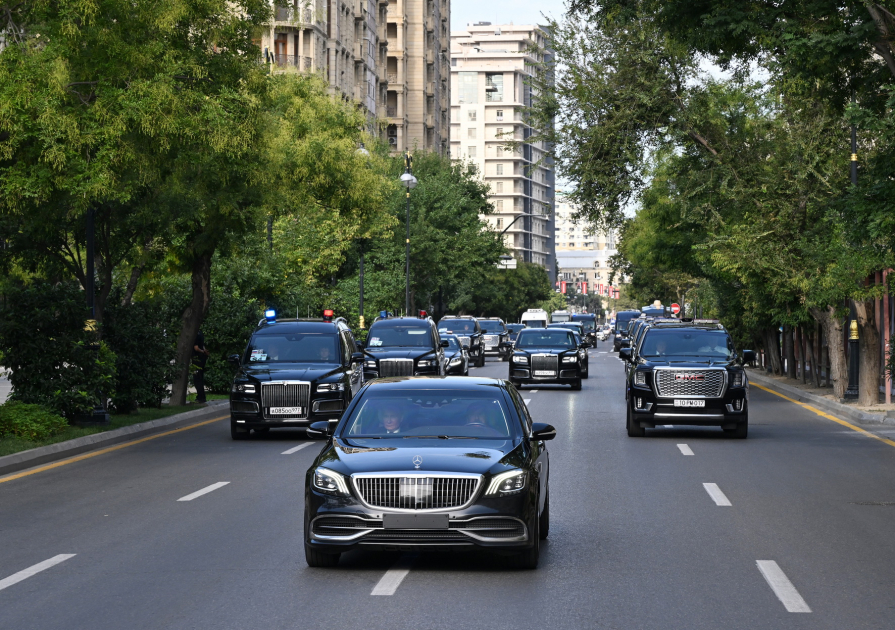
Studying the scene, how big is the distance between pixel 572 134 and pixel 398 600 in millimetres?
26025

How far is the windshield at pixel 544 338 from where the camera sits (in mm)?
39531

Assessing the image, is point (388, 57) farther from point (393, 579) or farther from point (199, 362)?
point (393, 579)

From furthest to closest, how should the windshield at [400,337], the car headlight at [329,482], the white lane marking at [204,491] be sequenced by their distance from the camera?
the windshield at [400,337], the white lane marking at [204,491], the car headlight at [329,482]

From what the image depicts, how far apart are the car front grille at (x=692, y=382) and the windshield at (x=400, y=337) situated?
12.5m

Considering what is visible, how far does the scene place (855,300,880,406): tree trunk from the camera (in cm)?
2950

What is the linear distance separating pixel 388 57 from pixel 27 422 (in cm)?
9375

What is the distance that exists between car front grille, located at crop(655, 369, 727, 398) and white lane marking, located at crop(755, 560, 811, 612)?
11874 mm

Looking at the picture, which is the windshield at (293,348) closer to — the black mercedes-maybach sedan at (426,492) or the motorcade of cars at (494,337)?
the black mercedes-maybach sedan at (426,492)

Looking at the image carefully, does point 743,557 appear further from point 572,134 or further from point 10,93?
point 572,134

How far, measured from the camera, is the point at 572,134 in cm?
3372

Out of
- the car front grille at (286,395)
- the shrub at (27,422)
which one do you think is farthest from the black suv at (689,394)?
the shrub at (27,422)

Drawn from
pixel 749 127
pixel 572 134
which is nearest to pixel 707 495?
pixel 572 134

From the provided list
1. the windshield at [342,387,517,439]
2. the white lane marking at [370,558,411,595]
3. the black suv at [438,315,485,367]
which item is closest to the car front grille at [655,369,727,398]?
the windshield at [342,387,517,439]

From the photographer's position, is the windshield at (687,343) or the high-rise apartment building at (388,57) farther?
the high-rise apartment building at (388,57)
